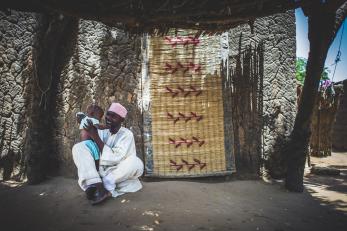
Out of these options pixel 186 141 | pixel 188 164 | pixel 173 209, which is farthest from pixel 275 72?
pixel 173 209

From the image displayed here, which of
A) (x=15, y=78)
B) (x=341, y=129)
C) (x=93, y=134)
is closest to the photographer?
(x=93, y=134)

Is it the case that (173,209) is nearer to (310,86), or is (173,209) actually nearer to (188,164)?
(188,164)

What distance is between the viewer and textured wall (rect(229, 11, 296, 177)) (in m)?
4.57

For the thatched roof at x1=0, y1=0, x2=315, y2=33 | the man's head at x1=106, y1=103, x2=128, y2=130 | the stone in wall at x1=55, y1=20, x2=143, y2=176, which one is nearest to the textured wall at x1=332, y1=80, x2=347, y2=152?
the stone in wall at x1=55, y1=20, x2=143, y2=176

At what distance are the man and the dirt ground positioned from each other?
158 millimetres

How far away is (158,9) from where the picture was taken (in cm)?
254

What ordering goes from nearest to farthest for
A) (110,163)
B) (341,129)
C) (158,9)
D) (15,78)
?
(158,9), (110,163), (15,78), (341,129)

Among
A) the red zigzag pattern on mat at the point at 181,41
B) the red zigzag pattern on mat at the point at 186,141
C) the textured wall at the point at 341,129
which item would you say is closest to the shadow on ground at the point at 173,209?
the red zigzag pattern on mat at the point at 186,141

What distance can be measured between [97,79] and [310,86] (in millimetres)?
3376

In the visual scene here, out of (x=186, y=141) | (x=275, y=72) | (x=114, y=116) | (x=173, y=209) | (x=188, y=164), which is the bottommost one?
(x=173, y=209)

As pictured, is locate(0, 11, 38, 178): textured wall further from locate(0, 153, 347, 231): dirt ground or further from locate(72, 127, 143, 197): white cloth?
locate(72, 127, 143, 197): white cloth

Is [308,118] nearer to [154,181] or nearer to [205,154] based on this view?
[205,154]

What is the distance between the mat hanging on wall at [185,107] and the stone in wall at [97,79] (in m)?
0.20

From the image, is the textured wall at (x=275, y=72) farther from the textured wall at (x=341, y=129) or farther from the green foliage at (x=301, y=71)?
the green foliage at (x=301, y=71)
